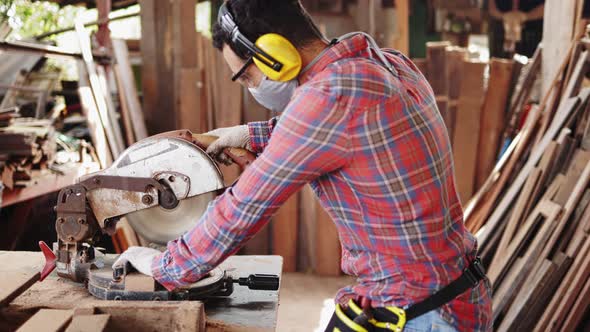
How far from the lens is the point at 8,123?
4.22m

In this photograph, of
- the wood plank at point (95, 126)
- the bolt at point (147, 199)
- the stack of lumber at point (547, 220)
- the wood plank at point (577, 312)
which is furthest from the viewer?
the wood plank at point (95, 126)

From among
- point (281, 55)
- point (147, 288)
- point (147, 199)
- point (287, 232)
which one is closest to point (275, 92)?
point (281, 55)

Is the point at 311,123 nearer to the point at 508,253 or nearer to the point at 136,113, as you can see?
the point at 508,253

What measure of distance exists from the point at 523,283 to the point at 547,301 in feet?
0.56

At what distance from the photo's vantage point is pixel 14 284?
215 centimetres

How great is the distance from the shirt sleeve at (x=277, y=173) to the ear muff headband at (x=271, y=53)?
0.35 ft

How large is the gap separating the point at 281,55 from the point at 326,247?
13.0ft

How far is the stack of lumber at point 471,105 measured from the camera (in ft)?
17.8

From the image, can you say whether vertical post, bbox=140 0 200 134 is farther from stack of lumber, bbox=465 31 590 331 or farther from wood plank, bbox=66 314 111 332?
wood plank, bbox=66 314 111 332

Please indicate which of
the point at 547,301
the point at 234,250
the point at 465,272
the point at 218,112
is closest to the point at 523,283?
the point at 547,301

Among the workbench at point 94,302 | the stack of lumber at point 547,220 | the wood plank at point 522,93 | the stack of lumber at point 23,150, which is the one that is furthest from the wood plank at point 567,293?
the stack of lumber at point 23,150

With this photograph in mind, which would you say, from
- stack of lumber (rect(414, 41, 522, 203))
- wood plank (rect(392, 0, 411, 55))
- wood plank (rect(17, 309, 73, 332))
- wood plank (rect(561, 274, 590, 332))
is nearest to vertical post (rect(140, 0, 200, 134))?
wood plank (rect(392, 0, 411, 55))

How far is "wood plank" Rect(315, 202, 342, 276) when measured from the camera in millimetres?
5477

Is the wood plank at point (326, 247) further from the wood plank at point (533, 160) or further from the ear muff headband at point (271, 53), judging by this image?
the ear muff headband at point (271, 53)
